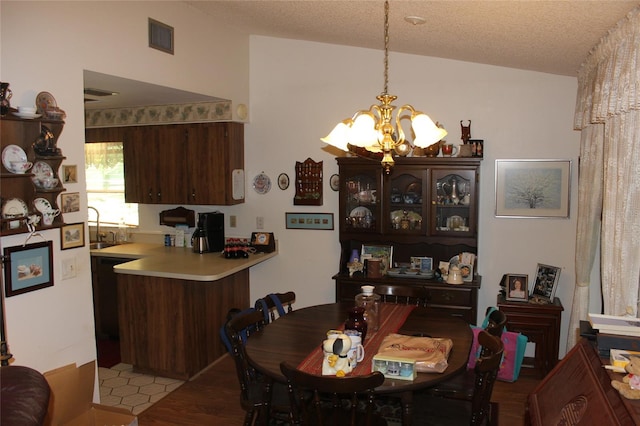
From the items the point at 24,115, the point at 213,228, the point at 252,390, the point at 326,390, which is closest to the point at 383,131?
the point at 326,390

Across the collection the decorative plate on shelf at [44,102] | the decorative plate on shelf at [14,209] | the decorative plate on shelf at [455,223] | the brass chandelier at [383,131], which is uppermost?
the decorative plate on shelf at [44,102]

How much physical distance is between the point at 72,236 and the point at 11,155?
2.01 ft

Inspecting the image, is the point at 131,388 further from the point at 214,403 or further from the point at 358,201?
the point at 358,201

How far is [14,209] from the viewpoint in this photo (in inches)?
101

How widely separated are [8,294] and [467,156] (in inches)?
130

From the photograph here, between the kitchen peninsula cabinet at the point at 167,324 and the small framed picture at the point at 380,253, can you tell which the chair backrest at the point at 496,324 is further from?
the kitchen peninsula cabinet at the point at 167,324

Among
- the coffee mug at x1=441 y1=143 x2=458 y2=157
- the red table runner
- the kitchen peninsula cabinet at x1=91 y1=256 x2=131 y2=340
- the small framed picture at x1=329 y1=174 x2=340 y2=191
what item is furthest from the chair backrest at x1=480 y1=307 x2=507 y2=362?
the kitchen peninsula cabinet at x1=91 y1=256 x2=131 y2=340

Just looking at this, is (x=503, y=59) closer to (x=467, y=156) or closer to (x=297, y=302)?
(x=467, y=156)

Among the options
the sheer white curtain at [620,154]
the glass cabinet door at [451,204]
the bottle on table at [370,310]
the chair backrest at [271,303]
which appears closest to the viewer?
the sheer white curtain at [620,154]

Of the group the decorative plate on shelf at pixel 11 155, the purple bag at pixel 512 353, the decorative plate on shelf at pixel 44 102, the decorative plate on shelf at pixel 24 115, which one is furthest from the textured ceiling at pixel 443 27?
the purple bag at pixel 512 353

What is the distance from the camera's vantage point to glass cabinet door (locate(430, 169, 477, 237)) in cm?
418

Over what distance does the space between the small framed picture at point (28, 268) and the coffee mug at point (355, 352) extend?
174 centimetres

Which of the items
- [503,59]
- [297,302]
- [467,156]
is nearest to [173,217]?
[297,302]

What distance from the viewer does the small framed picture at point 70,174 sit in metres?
2.94
